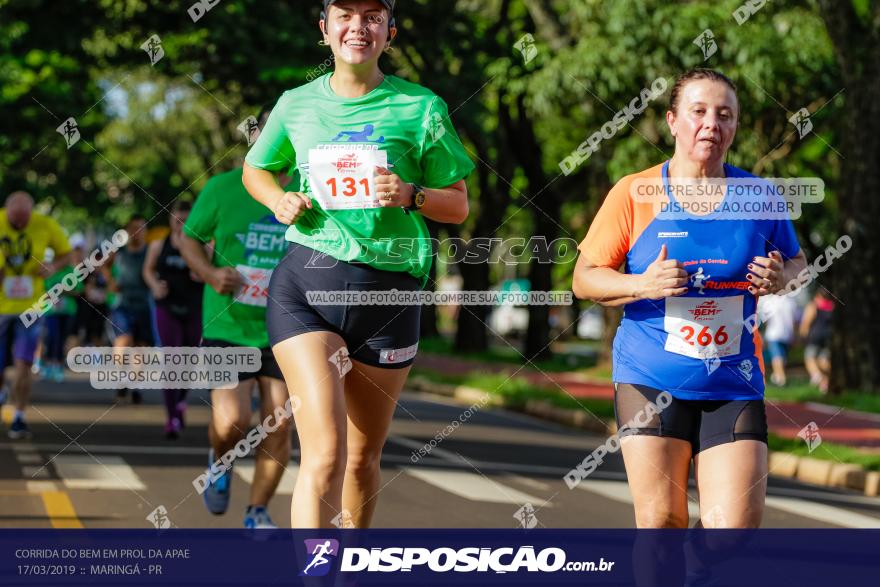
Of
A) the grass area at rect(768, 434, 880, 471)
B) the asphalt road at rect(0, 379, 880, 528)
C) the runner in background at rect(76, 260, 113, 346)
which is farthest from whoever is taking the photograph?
the runner in background at rect(76, 260, 113, 346)

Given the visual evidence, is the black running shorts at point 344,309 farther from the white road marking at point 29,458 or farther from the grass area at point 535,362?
the grass area at point 535,362

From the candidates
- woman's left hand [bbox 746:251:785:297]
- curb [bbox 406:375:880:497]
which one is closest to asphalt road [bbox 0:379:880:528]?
curb [bbox 406:375:880:497]

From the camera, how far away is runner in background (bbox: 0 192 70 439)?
488 inches

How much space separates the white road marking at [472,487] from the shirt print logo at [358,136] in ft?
16.5

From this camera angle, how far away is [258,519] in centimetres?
758

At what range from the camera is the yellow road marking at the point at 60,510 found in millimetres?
8328

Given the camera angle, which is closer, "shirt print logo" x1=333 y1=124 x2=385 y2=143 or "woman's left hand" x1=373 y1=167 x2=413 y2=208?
"woman's left hand" x1=373 y1=167 x2=413 y2=208

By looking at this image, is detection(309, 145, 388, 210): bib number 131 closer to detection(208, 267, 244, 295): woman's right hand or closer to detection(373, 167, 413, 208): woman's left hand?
detection(373, 167, 413, 208): woman's left hand

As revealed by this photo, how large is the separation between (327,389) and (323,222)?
0.57 m

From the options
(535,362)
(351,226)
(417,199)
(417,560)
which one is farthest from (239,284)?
(535,362)

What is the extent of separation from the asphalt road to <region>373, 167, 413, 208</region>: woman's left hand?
3667 millimetres

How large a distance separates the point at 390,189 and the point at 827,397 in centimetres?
1603

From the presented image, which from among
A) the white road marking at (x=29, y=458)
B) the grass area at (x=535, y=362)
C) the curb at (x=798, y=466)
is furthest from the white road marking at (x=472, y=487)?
the grass area at (x=535, y=362)

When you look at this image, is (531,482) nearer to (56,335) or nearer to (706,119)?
(706,119)
